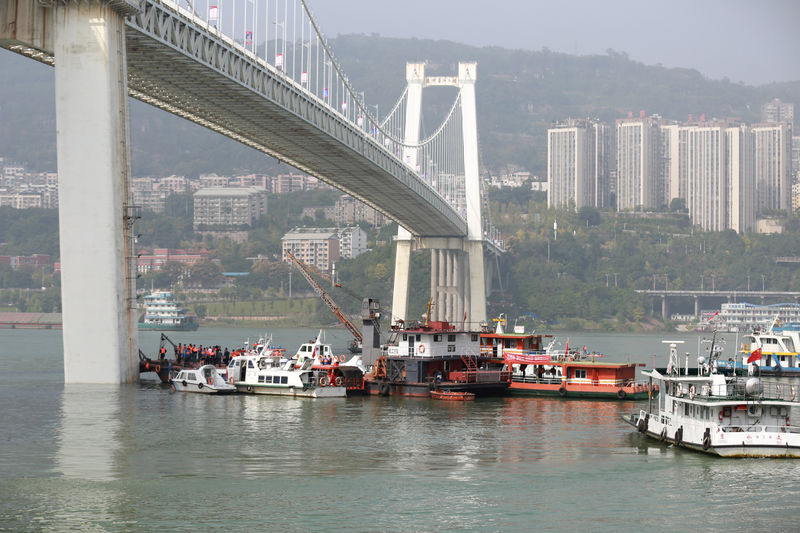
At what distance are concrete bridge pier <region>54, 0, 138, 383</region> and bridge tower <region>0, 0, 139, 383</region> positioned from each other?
36 millimetres

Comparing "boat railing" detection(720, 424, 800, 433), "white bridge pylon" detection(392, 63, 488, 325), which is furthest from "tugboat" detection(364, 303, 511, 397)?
"white bridge pylon" detection(392, 63, 488, 325)

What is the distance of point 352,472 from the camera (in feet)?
95.2

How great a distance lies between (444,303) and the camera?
110 meters

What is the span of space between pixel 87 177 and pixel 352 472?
19.2 m

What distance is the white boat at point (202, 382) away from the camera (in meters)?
47.8

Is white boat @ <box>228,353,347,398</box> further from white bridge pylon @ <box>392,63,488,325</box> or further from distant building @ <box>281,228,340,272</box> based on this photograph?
distant building @ <box>281,228,340,272</box>

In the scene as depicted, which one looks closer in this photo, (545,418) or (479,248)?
(545,418)

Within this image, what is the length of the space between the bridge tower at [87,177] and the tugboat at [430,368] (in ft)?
37.3

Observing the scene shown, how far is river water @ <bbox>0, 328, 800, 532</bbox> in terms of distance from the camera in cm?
2431

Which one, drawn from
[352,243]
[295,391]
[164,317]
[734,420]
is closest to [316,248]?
[352,243]

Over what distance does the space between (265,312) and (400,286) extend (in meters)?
51.7

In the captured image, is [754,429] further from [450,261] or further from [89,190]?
[450,261]

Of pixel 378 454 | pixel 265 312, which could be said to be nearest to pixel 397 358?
pixel 378 454

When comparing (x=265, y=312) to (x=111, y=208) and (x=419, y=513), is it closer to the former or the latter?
(x=111, y=208)
